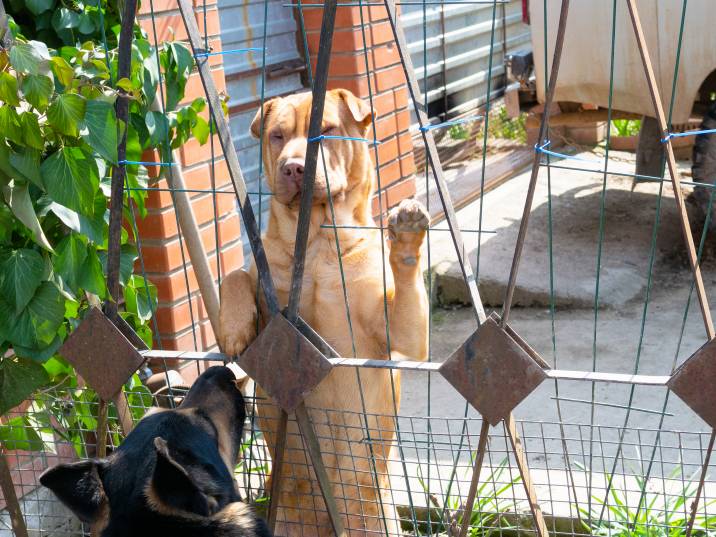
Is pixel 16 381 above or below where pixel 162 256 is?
above

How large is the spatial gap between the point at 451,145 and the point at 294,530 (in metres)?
6.25

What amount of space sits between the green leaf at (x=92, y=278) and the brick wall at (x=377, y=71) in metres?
2.91

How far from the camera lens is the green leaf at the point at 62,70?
2459 mm

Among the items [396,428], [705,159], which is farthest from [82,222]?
[705,159]

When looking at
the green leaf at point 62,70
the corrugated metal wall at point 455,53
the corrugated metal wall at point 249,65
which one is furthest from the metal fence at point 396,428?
the corrugated metal wall at point 455,53

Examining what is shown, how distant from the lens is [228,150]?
250 centimetres

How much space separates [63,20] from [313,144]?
1561 millimetres

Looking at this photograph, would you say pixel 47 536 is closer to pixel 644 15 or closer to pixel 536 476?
pixel 536 476

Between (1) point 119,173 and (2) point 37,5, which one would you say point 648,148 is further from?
(1) point 119,173

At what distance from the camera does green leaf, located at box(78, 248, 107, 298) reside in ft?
9.02

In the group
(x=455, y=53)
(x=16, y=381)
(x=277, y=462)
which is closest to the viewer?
(x=277, y=462)

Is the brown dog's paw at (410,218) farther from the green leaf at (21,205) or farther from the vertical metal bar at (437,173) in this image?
the green leaf at (21,205)

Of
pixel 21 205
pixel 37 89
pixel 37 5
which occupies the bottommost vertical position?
pixel 21 205

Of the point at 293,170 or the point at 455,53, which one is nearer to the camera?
the point at 293,170
